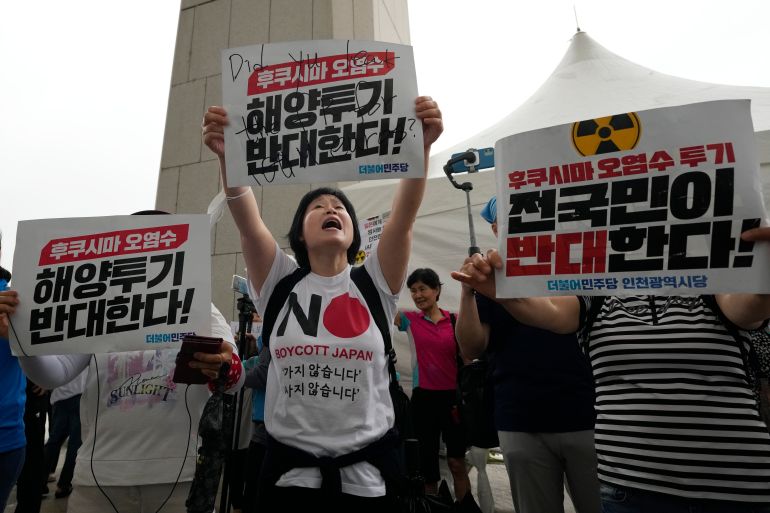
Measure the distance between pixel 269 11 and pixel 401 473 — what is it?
699cm

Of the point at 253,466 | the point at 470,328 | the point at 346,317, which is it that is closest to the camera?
the point at 346,317

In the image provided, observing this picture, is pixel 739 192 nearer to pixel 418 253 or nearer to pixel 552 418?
pixel 552 418

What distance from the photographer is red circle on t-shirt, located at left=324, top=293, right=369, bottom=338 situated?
134 cm

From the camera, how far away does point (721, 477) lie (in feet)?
3.67

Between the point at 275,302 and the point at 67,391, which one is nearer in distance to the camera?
the point at 275,302

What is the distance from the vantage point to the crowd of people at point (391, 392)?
117cm

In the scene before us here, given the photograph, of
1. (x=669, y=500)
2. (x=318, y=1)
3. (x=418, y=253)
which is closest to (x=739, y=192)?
(x=669, y=500)

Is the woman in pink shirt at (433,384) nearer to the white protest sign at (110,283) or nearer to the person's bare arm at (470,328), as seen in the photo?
the person's bare arm at (470,328)

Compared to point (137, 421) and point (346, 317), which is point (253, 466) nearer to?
point (137, 421)

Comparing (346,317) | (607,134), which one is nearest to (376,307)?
(346,317)

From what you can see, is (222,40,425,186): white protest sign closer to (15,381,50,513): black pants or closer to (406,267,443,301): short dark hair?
(406,267,443,301): short dark hair

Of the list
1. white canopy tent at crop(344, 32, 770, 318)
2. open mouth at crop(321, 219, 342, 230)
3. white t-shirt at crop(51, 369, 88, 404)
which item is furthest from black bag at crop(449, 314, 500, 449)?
white t-shirt at crop(51, 369, 88, 404)

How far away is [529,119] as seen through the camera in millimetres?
4766

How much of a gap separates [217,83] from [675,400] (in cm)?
693
